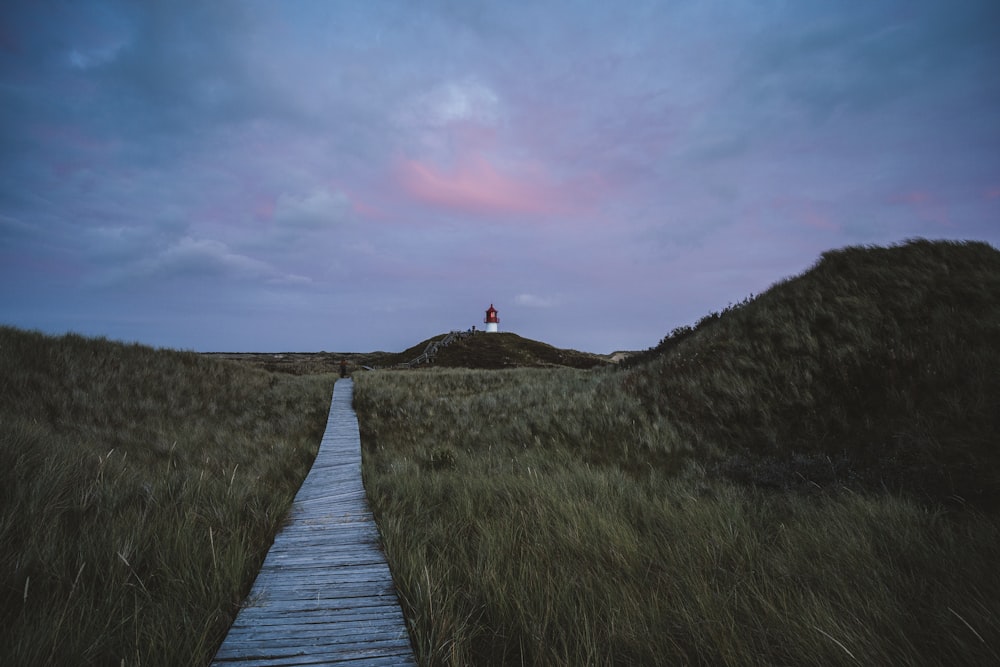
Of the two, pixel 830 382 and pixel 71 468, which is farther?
pixel 830 382

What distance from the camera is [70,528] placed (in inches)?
118

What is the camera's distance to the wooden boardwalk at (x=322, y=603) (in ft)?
7.13

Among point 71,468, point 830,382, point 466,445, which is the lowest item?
point 466,445

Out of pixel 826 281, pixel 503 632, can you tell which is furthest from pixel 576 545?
pixel 826 281

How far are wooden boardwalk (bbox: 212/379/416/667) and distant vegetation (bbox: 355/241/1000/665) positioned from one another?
0.18 metres

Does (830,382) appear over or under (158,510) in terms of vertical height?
over

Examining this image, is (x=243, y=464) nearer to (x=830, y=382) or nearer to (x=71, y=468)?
(x=71, y=468)

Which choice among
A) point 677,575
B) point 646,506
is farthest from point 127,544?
point 646,506

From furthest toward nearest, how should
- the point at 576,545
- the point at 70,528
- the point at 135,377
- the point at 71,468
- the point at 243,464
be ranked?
the point at 135,377
the point at 243,464
the point at 71,468
the point at 576,545
the point at 70,528

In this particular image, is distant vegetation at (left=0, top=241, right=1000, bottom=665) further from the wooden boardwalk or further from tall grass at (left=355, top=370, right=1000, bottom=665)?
the wooden boardwalk

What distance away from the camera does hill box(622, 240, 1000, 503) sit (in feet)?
16.8

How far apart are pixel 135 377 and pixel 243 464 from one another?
985 cm

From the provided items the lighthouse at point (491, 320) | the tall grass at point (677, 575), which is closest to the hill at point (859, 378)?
the tall grass at point (677, 575)

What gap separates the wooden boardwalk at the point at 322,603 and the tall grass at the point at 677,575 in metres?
0.16
